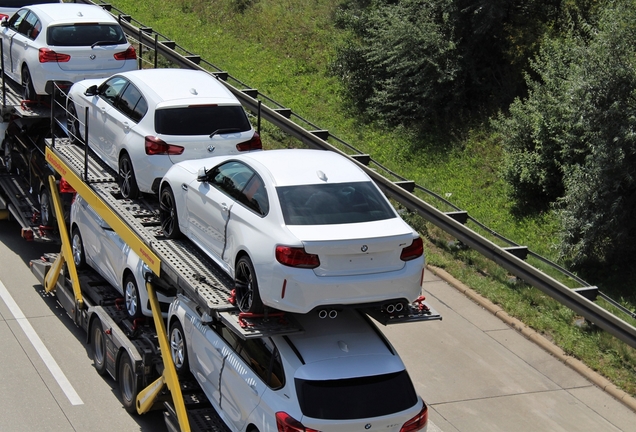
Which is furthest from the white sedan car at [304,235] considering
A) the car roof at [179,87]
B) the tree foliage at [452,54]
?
the tree foliage at [452,54]

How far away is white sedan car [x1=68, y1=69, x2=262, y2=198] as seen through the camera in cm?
1077

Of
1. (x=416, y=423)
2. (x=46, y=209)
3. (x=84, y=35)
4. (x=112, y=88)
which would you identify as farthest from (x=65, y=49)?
(x=416, y=423)

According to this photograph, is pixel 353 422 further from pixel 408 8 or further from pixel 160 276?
pixel 408 8

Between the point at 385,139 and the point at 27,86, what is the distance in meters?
7.49

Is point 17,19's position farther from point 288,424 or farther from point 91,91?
point 288,424

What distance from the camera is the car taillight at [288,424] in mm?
7398

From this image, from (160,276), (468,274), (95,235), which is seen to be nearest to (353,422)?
(160,276)

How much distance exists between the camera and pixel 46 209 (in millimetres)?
13820

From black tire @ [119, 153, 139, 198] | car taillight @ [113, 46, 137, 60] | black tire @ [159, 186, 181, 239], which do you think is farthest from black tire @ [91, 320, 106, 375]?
car taillight @ [113, 46, 137, 60]

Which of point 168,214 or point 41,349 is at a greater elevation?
point 168,214

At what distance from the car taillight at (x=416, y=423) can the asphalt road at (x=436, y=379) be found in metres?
2.04

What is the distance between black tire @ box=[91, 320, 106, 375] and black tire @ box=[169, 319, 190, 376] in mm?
1533

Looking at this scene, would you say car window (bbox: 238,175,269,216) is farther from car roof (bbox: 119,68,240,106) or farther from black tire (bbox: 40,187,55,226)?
black tire (bbox: 40,187,55,226)

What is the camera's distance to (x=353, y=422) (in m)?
7.51
